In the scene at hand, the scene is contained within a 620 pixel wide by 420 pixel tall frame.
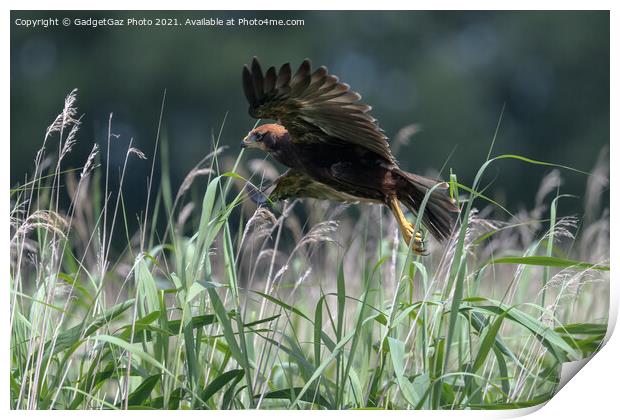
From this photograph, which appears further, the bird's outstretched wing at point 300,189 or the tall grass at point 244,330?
the bird's outstretched wing at point 300,189

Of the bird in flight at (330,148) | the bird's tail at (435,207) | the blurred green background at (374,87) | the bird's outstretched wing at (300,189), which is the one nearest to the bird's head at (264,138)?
the bird in flight at (330,148)

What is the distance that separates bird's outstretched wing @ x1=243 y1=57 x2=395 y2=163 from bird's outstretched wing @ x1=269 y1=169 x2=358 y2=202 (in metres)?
0.15

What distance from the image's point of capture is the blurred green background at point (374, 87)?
228 inches

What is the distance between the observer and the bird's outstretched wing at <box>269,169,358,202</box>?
2605mm

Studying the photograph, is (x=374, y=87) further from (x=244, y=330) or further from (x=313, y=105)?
(x=244, y=330)

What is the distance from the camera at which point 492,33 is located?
470 centimetres

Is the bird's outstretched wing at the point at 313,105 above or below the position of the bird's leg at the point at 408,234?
above

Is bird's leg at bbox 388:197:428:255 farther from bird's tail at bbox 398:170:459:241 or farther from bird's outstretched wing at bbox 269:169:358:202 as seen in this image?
bird's outstretched wing at bbox 269:169:358:202

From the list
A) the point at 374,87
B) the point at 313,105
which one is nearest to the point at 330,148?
the point at 313,105

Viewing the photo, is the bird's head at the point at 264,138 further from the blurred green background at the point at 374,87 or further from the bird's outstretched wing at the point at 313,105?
the blurred green background at the point at 374,87

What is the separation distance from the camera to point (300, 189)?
266 centimetres

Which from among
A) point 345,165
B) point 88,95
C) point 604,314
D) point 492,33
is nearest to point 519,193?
point 492,33

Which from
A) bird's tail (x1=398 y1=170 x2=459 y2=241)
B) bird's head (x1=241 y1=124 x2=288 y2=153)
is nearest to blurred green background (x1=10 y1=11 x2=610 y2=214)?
bird's head (x1=241 y1=124 x2=288 y2=153)

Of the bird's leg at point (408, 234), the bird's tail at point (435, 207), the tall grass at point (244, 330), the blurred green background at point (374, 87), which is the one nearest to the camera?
the tall grass at point (244, 330)
